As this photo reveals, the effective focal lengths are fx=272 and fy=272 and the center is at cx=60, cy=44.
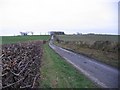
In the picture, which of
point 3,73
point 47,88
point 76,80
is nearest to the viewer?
point 3,73

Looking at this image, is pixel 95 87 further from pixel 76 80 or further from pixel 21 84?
pixel 21 84

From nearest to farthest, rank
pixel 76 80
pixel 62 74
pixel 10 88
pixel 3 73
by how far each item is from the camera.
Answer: pixel 10 88, pixel 3 73, pixel 76 80, pixel 62 74

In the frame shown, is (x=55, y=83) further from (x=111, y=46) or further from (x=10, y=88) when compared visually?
(x=111, y=46)

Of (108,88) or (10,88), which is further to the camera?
(108,88)

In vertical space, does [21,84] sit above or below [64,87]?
above

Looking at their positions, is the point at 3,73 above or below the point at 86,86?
above

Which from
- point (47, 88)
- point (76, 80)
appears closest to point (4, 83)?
point (47, 88)

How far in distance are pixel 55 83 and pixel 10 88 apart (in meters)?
4.65

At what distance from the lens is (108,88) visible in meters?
12.5

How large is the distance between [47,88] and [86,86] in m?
1.89

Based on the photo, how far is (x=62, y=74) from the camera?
16281 millimetres

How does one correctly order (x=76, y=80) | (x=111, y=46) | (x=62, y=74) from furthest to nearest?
(x=111, y=46), (x=62, y=74), (x=76, y=80)

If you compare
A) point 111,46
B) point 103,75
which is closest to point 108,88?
point 103,75

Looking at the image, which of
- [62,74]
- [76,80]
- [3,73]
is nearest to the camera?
[3,73]
